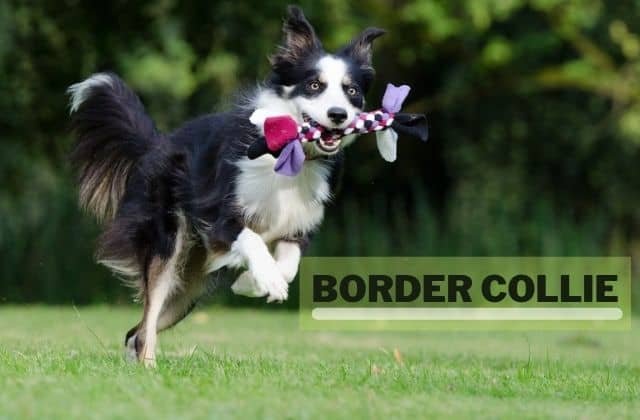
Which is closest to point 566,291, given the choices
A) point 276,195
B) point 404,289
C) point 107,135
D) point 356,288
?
point 404,289

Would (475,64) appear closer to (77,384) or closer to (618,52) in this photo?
(618,52)

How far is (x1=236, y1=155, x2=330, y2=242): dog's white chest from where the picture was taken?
6.96m

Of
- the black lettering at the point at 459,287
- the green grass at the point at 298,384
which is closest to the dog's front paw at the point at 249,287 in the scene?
the green grass at the point at 298,384

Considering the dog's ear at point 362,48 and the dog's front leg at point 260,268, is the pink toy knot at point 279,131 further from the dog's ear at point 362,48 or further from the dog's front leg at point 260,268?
the dog's ear at point 362,48

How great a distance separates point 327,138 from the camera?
6652 mm

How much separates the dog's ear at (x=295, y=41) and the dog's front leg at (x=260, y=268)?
3.26ft

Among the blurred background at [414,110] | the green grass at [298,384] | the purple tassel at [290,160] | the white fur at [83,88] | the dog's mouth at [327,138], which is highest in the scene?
the blurred background at [414,110]

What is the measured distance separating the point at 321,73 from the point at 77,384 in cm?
228

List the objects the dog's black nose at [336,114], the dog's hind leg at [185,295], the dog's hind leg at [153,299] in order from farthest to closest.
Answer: the dog's hind leg at [185,295] → the dog's hind leg at [153,299] → the dog's black nose at [336,114]

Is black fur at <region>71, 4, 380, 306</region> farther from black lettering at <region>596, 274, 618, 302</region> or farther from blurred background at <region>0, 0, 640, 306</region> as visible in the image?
black lettering at <region>596, 274, 618, 302</region>

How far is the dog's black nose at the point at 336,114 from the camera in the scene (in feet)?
21.4

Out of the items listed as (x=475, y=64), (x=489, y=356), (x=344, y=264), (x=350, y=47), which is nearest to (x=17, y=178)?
(x=344, y=264)

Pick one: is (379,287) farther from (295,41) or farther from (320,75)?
(320,75)

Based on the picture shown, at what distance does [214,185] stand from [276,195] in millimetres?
479
